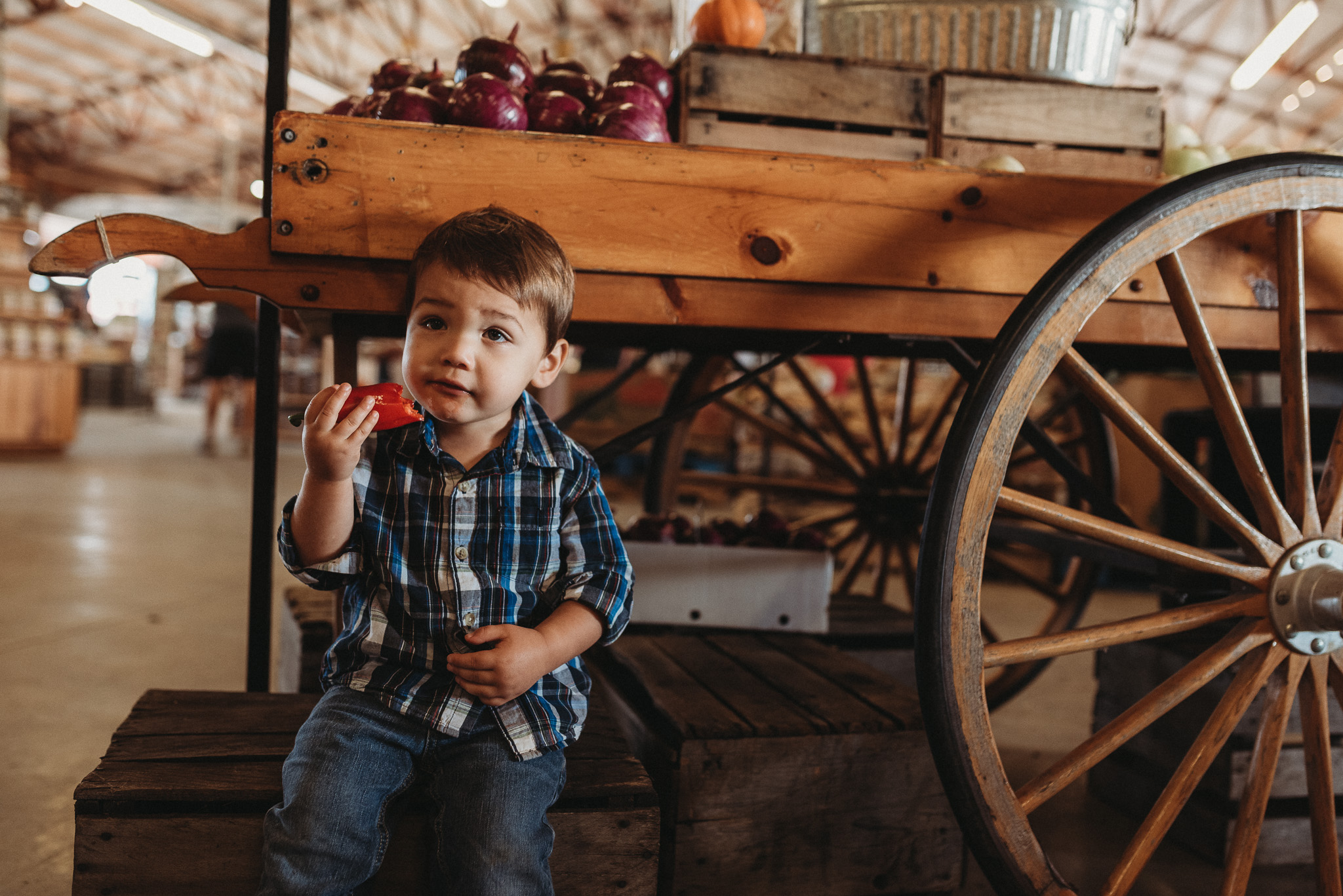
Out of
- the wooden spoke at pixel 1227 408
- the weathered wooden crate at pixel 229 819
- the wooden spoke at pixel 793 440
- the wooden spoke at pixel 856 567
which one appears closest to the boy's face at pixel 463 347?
the weathered wooden crate at pixel 229 819

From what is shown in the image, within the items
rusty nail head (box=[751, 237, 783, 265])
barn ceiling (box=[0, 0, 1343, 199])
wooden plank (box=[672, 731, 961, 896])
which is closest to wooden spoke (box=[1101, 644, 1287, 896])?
wooden plank (box=[672, 731, 961, 896])

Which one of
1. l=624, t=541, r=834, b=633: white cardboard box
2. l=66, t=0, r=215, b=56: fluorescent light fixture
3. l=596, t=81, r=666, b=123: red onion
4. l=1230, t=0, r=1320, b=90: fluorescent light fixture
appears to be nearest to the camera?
l=596, t=81, r=666, b=123: red onion

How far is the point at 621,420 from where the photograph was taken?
18.2 feet

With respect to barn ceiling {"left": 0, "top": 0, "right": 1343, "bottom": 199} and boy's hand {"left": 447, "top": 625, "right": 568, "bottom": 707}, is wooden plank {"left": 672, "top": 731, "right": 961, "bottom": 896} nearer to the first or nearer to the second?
boy's hand {"left": 447, "top": 625, "right": 568, "bottom": 707}

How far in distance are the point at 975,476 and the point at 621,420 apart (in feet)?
15.3

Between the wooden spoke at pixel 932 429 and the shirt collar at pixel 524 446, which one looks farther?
the wooden spoke at pixel 932 429

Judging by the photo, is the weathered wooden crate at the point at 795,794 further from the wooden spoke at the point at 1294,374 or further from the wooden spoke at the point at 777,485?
the wooden spoke at the point at 777,485

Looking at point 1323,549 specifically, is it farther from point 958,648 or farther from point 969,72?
point 969,72

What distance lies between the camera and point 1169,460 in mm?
1072

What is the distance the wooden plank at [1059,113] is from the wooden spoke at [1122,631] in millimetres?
809

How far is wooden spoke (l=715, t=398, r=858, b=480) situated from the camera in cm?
244

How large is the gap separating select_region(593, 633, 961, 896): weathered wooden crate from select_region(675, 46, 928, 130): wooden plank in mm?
880

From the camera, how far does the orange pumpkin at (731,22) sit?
160 centimetres

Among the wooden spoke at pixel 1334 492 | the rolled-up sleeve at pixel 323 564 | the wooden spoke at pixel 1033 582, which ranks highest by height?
the wooden spoke at pixel 1334 492
